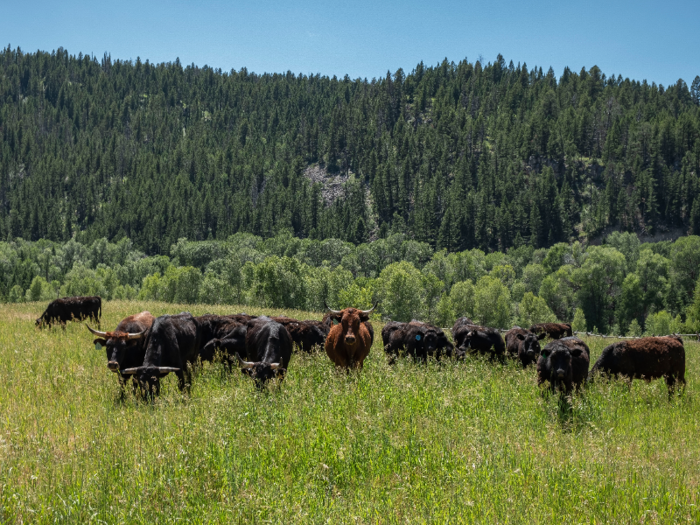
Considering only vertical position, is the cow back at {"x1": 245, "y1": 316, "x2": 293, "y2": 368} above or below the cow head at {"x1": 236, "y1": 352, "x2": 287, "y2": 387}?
above

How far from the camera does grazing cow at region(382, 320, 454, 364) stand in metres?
15.0

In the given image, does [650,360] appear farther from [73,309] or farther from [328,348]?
[73,309]

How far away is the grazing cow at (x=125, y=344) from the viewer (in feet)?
35.0

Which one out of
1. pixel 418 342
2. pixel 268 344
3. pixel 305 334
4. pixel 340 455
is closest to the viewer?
pixel 340 455

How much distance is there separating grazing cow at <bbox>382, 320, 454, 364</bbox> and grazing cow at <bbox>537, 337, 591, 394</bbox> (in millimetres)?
3623

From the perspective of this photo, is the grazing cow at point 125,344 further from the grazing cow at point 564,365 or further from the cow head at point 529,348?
the cow head at point 529,348

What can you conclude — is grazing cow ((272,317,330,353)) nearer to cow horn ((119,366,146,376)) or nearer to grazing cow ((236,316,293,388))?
grazing cow ((236,316,293,388))

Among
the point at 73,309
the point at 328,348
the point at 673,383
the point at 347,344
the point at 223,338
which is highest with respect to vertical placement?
the point at 347,344

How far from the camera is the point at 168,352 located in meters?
Result: 11.0

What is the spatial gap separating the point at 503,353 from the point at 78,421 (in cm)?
1283

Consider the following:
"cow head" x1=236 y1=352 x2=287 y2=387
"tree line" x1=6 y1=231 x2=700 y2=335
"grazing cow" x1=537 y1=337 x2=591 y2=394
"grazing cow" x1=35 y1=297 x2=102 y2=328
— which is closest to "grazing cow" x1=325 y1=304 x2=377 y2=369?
"cow head" x1=236 y1=352 x2=287 y2=387

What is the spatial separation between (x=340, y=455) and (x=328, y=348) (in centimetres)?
721

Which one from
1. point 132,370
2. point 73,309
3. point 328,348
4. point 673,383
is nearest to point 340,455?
point 132,370

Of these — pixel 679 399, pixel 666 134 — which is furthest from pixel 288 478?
pixel 666 134
